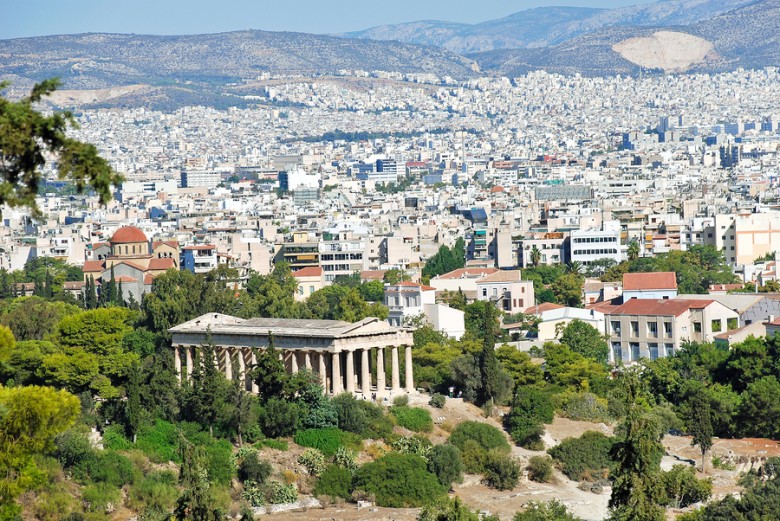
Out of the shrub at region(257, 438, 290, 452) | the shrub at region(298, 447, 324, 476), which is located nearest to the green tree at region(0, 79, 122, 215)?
the shrub at region(298, 447, 324, 476)

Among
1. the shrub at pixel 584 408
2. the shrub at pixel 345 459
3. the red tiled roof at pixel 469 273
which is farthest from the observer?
the red tiled roof at pixel 469 273

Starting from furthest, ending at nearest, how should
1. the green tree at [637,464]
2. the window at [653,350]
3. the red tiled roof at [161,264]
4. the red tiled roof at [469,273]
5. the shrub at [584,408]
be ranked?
1. the red tiled roof at [161,264]
2. the red tiled roof at [469,273]
3. the window at [653,350]
4. the shrub at [584,408]
5. the green tree at [637,464]

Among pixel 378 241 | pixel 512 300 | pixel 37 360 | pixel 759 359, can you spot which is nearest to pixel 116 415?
pixel 37 360

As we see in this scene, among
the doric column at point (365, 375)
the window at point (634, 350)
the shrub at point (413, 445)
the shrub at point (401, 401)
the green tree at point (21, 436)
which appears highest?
the green tree at point (21, 436)

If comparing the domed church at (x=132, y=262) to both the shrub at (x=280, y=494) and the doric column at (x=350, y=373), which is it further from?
the shrub at (x=280, y=494)

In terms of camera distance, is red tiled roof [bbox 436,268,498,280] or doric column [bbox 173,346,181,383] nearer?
doric column [bbox 173,346,181,383]

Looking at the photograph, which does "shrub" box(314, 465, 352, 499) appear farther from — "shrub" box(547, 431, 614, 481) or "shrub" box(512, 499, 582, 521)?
"shrub" box(547, 431, 614, 481)

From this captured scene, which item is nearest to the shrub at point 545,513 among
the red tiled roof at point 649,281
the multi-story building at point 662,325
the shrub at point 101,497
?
the shrub at point 101,497
